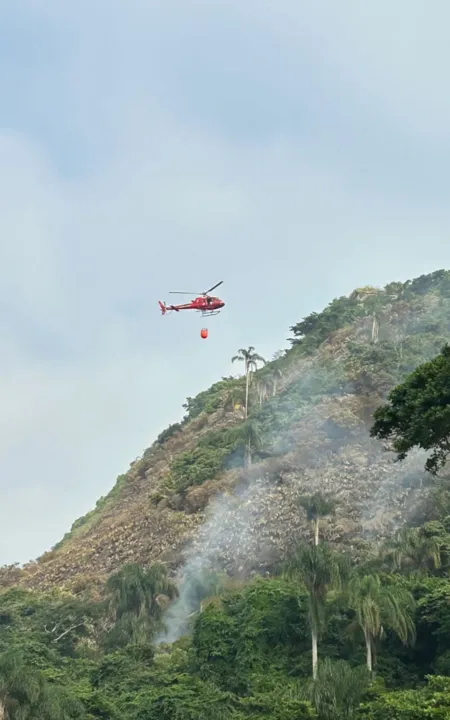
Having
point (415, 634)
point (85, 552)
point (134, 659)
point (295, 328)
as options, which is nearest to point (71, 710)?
point (134, 659)

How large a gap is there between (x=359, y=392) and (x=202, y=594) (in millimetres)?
37275

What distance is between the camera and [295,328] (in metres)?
141

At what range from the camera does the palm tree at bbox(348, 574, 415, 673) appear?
4503cm

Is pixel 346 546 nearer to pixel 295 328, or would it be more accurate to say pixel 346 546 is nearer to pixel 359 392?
pixel 359 392

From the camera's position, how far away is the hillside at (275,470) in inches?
2990

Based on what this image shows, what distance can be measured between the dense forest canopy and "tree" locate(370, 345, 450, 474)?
5 cm

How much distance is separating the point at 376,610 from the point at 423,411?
812 inches

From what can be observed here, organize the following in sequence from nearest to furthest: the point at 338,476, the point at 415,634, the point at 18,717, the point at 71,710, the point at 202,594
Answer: the point at 18,717 → the point at 71,710 → the point at 415,634 → the point at 202,594 → the point at 338,476

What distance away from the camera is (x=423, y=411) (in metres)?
28.0

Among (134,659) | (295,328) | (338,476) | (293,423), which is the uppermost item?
(295,328)

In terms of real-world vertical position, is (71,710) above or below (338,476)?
below

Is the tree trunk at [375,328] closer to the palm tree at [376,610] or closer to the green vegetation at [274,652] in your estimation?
the green vegetation at [274,652]

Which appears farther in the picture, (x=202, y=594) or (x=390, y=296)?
(x=390, y=296)

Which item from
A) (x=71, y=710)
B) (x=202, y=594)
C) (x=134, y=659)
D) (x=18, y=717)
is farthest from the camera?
(x=202, y=594)
